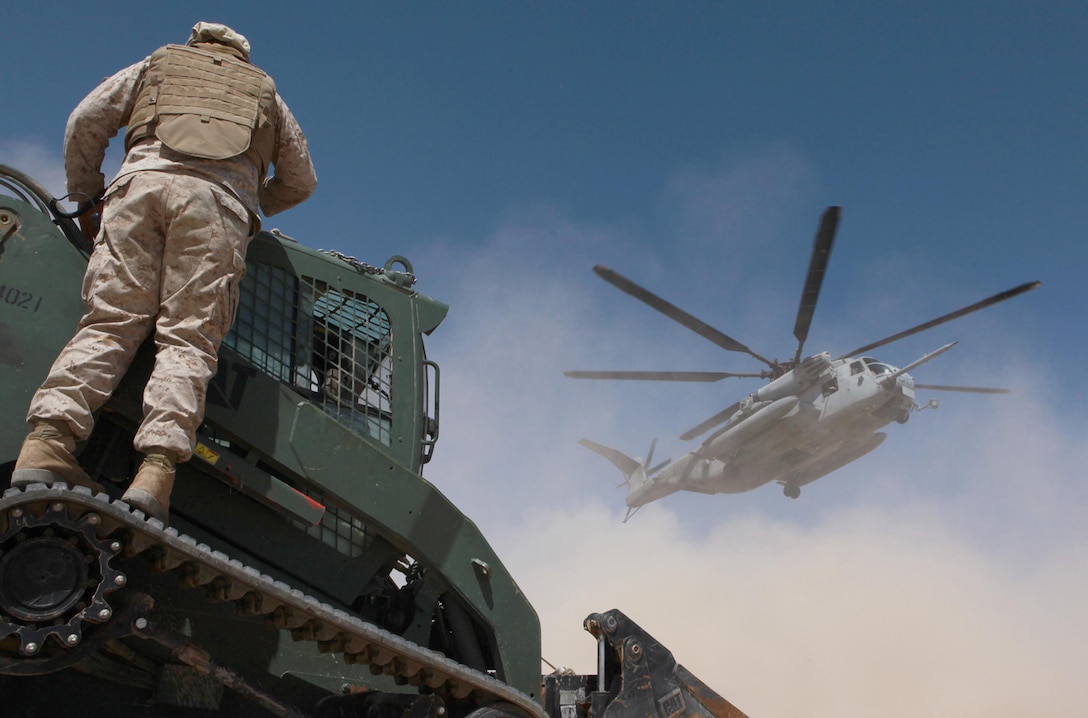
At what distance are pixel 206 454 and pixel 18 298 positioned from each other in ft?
2.52

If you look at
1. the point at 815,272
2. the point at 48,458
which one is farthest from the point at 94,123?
the point at 815,272

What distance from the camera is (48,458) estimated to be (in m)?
2.94

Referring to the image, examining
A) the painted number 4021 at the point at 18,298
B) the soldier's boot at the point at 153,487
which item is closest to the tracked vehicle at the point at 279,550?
the painted number 4021 at the point at 18,298

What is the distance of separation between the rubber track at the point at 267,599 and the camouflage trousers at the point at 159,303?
33 cm

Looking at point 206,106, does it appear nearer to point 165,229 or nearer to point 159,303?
point 165,229

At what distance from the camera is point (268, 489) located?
3586mm

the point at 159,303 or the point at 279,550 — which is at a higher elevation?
the point at 159,303

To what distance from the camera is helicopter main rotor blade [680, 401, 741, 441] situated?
21.1 metres

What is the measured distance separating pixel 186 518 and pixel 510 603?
→ 1.28 metres

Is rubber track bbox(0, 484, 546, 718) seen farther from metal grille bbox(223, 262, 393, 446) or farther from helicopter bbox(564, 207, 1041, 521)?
helicopter bbox(564, 207, 1041, 521)

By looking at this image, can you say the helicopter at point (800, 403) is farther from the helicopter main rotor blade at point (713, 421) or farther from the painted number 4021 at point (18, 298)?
the painted number 4021 at point (18, 298)

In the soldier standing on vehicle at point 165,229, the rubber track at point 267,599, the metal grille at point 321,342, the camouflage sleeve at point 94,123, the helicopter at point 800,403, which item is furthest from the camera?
the helicopter at point 800,403

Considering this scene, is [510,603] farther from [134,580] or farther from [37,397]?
[37,397]

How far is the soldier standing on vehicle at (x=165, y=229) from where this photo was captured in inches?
121
